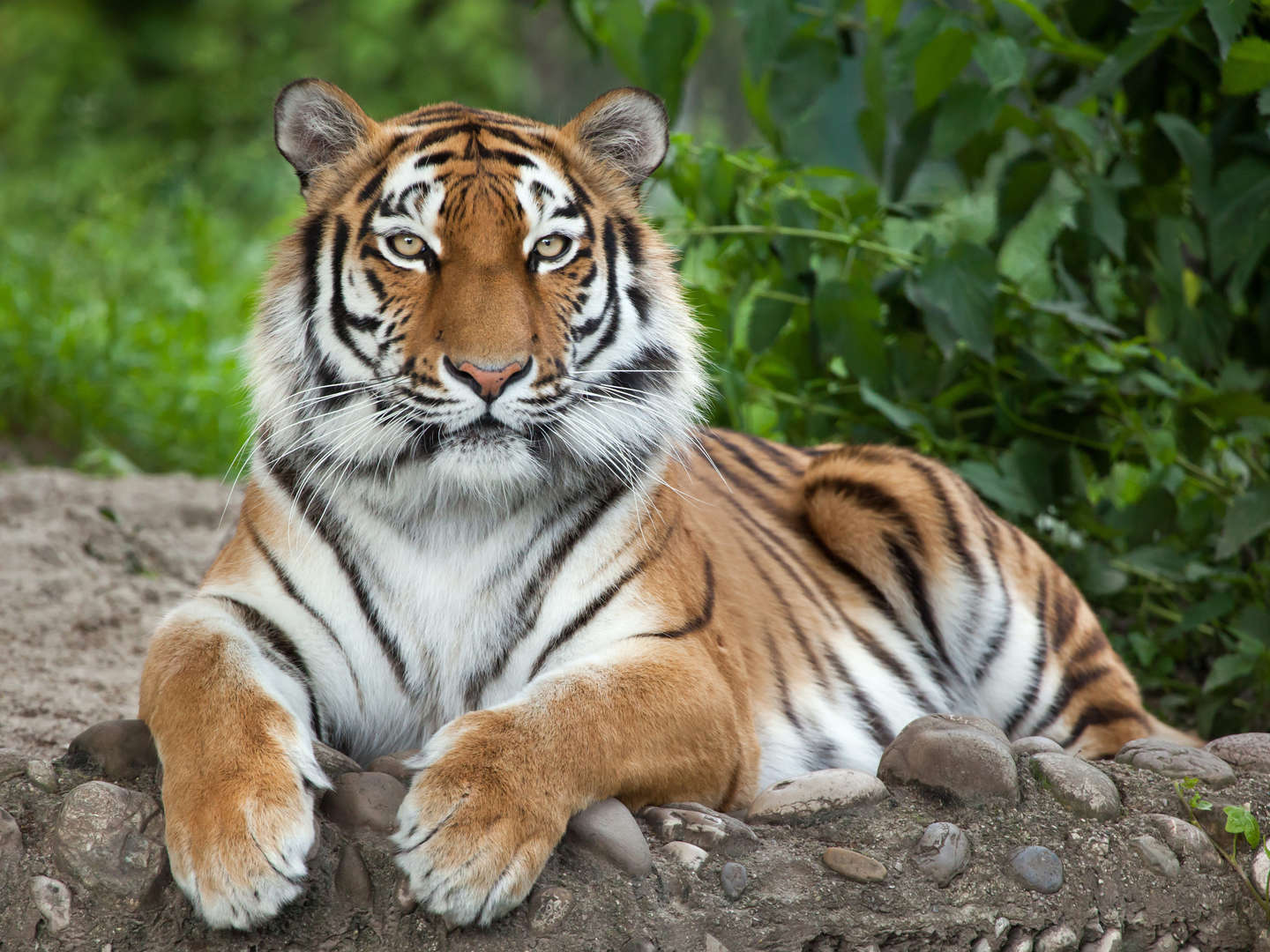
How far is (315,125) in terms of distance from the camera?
97.4 inches

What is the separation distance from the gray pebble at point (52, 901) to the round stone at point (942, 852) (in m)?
1.27

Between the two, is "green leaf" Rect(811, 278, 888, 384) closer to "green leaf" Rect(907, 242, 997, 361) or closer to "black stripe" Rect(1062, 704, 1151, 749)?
"green leaf" Rect(907, 242, 997, 361)

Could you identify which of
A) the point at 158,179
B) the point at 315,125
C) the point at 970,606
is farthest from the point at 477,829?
the point at 158,179

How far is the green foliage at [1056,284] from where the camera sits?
3.20 meters

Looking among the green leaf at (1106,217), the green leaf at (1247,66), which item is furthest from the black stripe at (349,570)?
the green leaf at (1247,66)

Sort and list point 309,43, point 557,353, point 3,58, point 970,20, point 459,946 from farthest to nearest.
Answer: point 309,43
point 3,58
point 970,20
point 557,353
point 459,946

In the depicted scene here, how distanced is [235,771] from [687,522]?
116 cm

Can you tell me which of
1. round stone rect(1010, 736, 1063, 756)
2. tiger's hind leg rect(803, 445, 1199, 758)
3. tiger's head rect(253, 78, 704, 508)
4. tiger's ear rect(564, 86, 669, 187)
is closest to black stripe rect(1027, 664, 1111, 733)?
tiger's hind leg rect(803, 445, 1199, 758)

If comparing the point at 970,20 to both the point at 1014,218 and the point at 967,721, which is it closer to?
the point at 1014,218

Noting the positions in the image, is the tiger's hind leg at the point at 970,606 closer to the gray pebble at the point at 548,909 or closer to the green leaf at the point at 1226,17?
the green leaf at the point at 1226,17

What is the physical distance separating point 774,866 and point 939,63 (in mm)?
1991

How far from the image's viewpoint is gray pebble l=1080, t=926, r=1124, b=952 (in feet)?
6.68

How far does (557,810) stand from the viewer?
1912 mm

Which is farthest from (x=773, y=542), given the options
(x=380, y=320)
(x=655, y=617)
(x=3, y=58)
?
(x=3, y=58)
